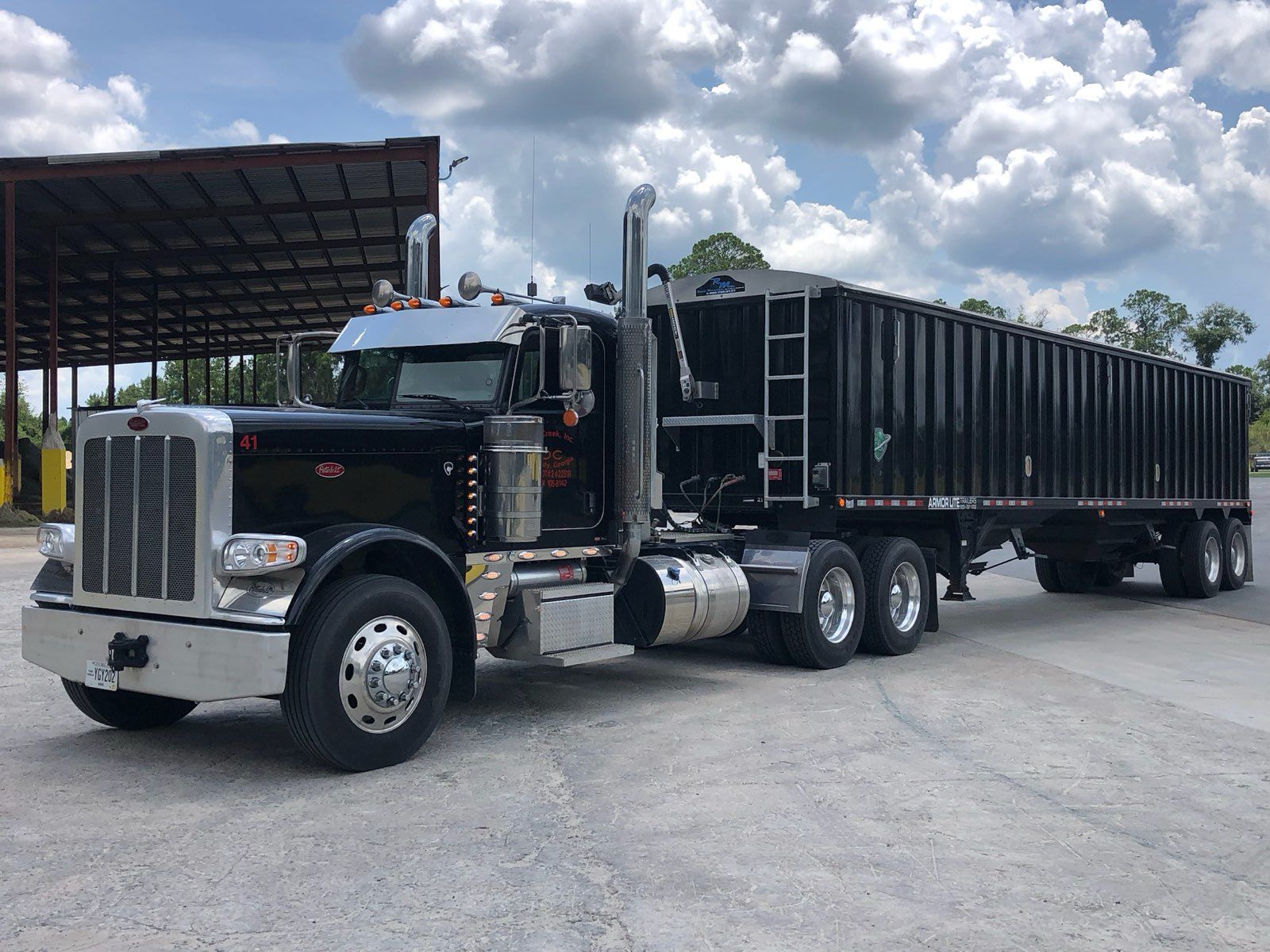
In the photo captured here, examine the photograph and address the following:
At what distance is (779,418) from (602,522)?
2647 mm

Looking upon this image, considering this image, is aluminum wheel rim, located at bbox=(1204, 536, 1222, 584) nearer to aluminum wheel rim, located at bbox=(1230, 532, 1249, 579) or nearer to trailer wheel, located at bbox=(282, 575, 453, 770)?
aluminum wheel rim, located at bbox=(1230, 532, 1249, 579)

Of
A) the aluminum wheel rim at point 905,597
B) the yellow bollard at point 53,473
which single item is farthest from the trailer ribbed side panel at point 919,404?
the yellow bollard at point 53,473

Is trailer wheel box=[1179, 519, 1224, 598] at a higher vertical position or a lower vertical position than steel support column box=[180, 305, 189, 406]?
lower

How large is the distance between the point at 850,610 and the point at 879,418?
173cm

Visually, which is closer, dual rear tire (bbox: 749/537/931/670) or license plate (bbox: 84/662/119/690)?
license plate (bbox: 84/662/119/690)

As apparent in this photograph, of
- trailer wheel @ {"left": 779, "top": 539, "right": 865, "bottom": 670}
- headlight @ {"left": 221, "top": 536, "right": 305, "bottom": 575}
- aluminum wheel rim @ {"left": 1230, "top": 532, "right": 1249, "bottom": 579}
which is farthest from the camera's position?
aluminum wheel rim @ {"left": 1230, "top": 532, "right": 1249, "bottom": 579}

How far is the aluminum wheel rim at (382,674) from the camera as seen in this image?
6.17m

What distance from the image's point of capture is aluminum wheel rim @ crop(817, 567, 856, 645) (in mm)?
10133

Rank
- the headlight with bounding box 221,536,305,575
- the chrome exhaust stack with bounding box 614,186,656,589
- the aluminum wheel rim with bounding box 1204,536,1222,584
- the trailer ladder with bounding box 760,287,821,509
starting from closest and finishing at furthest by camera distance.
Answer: the headlight with bounding box 221,536,305,575
the chrome exhaust stack with bounding box 614,186,656,589
the trailer ladder with bounding box 760,287,821,509
the aluminum wheel rim with bounding box 1204,536,1222,584

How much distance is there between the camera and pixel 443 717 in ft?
25.6

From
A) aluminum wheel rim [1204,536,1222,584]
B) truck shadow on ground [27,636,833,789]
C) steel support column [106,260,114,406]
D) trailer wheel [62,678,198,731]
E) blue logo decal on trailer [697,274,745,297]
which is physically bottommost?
truck shadow on ground [27,636,833,789]

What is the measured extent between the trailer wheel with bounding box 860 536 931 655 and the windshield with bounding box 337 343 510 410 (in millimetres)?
4462

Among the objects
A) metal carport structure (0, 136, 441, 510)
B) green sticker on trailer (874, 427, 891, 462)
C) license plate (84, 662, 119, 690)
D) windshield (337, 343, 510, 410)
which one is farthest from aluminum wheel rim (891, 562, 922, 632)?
metal carport structure (0, 136, 441, 510)

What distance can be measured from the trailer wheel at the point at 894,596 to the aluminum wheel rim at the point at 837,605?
0.36 m
